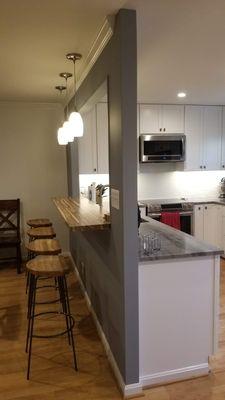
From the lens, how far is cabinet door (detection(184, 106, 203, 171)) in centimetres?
503

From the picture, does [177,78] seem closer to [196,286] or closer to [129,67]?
[129,67]

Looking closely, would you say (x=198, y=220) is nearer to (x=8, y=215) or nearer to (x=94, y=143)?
(x=94, y=143)

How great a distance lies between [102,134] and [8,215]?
73.6 inches

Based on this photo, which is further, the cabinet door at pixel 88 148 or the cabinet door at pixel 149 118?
the cabinet door at pixel 149 118

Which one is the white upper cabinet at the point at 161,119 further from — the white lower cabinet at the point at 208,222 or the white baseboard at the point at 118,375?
the white baseboard at the point at 118,375

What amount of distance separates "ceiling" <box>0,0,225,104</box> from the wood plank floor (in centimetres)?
242

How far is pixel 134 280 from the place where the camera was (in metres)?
2.03

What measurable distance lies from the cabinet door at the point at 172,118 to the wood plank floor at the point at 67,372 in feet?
9.54

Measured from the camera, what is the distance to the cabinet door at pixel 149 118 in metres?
4.85

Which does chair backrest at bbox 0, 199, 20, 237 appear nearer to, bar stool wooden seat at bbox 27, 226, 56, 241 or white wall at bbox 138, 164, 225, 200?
bar stool wooden seat at bbox 27, 226, 56, 241

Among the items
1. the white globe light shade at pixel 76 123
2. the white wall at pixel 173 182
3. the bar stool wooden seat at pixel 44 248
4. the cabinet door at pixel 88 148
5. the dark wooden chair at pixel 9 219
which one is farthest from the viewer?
the white wall at pixel 173 182

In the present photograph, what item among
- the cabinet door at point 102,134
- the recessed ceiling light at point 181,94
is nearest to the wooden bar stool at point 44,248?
the cabinet door at point 102,134

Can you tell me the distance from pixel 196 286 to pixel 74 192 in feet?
8.52

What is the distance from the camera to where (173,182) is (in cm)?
539
